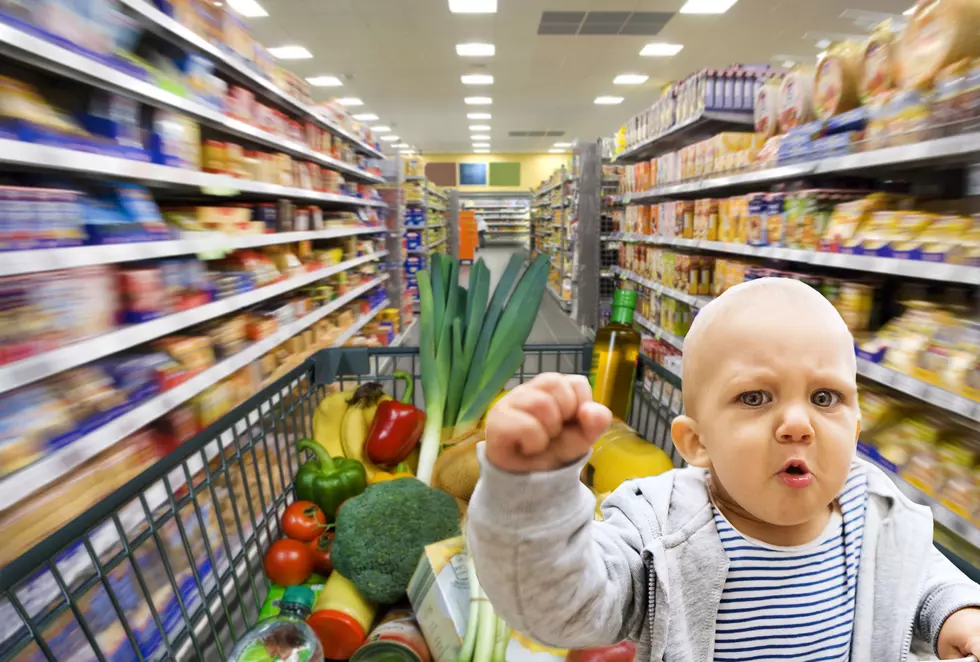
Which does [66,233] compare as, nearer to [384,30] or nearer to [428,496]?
[428,496]

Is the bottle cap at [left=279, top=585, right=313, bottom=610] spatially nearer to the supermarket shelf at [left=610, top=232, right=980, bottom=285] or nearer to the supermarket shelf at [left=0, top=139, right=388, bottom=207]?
the supermarket shelf at [left=0, top=139, right=388, bottom=207]

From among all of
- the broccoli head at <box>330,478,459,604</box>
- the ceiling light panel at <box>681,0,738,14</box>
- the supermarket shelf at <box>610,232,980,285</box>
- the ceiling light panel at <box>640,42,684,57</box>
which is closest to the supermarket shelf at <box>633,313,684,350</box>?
the supermarket shelf at <box>610,232,980,285</box>

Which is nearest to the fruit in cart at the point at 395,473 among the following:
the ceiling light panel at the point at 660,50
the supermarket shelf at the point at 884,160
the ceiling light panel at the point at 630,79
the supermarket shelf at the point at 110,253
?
the supermarket shelf at the point at 110,253

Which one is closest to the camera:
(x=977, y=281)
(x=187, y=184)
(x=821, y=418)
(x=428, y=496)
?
(x=821, y=418)

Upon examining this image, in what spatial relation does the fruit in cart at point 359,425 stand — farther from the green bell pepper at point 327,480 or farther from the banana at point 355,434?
the green bell pepper at point 327,480

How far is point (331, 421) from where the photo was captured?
1.57 m

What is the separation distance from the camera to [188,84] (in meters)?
2.29

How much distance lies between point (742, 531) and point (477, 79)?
1006 cm

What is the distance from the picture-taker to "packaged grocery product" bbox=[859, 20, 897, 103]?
6.63 ft

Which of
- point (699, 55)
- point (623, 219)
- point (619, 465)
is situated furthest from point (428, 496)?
point (699, 55)

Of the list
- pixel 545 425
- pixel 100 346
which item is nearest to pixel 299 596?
pixel 545 425

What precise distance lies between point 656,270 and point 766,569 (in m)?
3.98

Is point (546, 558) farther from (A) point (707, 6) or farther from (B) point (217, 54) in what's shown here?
(A) point (707, 6)

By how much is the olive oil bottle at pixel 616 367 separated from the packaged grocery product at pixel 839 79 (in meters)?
1.56
